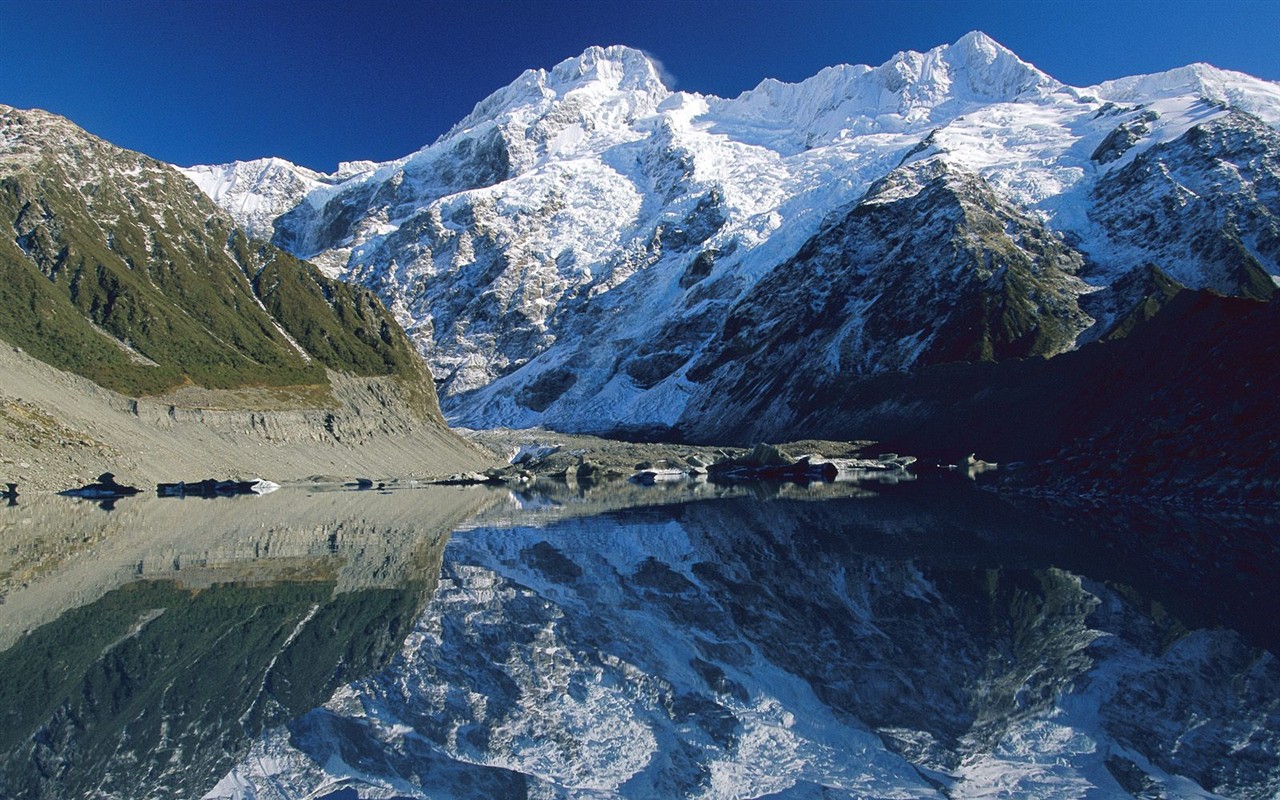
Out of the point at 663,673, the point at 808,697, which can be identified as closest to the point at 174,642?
the point at 663,673

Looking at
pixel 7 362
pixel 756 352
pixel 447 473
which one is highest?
pixel 756 352

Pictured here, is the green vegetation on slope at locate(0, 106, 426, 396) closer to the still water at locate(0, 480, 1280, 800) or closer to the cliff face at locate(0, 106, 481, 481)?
the cliff face at locate(0, 106, 481, 481)

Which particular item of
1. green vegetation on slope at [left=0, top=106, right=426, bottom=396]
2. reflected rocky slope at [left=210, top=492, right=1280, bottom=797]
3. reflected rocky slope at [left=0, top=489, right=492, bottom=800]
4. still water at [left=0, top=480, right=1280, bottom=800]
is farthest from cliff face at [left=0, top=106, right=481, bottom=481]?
reflected rocky slope at [left=210, top=492, right=1280, bottom=797]

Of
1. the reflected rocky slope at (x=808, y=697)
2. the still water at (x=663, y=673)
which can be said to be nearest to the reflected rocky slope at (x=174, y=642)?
the still water at (x=663, y=673)

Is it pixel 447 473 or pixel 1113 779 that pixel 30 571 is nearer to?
pixel 1113 779

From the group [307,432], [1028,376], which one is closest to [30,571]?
[307,432]
